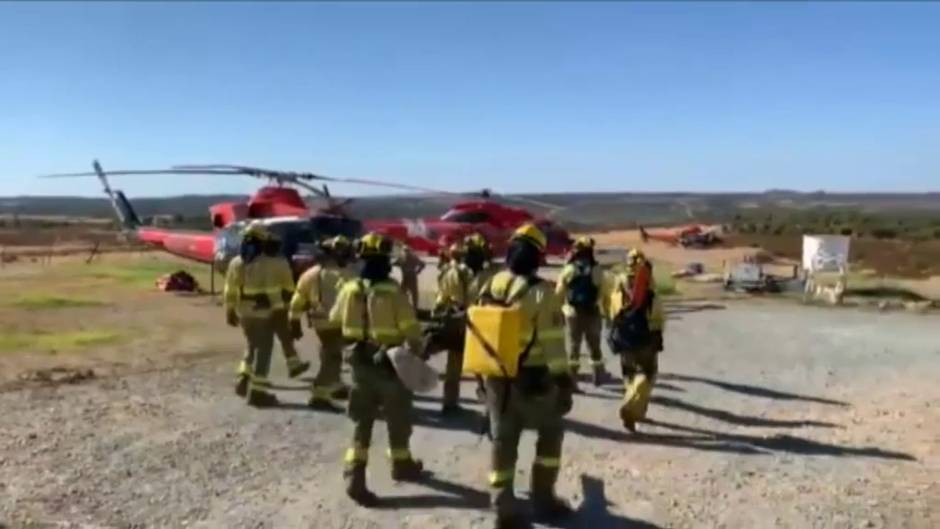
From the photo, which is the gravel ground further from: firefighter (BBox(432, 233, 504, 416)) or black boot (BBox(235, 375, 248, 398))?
firefighter (BBox(432, 233, 504, 416))

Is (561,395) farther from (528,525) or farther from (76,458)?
(76,458)

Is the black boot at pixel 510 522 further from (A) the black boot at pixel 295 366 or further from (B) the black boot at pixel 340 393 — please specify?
(A) the black boot at pixel 295 366

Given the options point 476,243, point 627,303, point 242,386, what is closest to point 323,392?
point 242,386

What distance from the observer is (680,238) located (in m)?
49.8

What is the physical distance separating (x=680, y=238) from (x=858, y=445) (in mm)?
39908

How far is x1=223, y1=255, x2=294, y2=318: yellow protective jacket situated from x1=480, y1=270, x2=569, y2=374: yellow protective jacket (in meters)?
4.92

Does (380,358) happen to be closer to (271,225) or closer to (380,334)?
(380,334)

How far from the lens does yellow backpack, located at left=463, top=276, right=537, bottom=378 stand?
7.40 metres

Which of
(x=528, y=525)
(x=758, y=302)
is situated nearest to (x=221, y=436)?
(x=528, y=525)

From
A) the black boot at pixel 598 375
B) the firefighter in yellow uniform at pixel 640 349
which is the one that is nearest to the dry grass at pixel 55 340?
the black boot at pixel 598 375

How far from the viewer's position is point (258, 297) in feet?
39.1

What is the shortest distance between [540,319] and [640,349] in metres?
3.28

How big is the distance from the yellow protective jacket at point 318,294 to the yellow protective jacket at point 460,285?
110 cm

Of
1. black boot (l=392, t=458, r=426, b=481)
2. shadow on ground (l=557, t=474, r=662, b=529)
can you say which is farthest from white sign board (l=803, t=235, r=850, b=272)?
black boot (l=392, t=458, r=426, b=481)
